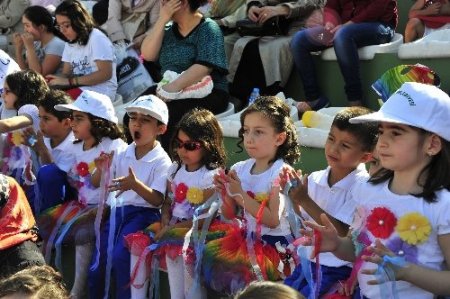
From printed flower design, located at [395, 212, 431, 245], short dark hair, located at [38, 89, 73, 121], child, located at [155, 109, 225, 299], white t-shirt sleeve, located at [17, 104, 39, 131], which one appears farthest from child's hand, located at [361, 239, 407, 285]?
white t-shirt sleeve, located at [17, 104, 39, 131]

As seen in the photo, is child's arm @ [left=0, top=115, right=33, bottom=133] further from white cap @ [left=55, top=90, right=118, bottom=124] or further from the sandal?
the sandal

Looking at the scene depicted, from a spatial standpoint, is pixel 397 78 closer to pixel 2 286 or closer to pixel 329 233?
pixel 329 233

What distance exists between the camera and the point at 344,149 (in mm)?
3469

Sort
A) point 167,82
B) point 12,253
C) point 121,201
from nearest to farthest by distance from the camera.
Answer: point 12,253 → point 121,201 → point 167,82

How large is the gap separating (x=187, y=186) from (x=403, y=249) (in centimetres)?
160

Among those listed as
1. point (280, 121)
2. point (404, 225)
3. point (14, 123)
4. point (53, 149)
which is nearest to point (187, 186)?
point (280, 121)

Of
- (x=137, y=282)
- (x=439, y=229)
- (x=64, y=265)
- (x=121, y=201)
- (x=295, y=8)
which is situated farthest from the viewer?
(x=295, y=8)

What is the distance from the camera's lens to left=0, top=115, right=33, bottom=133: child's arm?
16.9ft

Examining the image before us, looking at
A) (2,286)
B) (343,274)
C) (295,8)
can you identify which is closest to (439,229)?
(343,274)

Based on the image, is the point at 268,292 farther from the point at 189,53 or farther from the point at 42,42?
the point at 42,42

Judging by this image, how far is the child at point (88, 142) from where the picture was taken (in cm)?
489

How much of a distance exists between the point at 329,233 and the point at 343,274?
536 mm

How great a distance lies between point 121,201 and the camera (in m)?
4.72

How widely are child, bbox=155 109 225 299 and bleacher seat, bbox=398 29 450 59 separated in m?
1.53
